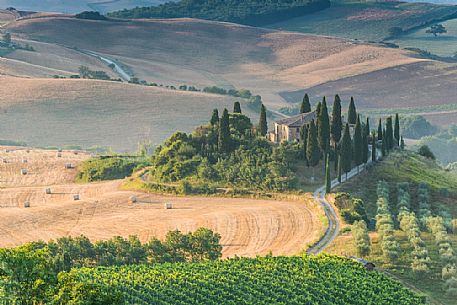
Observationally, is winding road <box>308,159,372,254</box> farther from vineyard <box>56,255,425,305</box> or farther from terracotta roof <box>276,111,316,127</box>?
vineyard <box>56,255,425,305</box>

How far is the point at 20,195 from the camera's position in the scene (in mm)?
92000

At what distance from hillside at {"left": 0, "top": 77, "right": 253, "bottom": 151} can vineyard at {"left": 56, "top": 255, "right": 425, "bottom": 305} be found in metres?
91.7

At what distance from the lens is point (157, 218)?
7981 cm

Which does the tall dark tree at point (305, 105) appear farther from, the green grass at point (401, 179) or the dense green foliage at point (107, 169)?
the dense green foliage at point (107, 169)

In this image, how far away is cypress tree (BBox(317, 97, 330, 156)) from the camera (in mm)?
87688

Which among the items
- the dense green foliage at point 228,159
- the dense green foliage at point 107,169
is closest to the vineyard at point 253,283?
the dense green foliage at point 228,159

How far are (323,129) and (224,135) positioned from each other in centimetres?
915

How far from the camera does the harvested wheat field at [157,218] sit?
72.6 m

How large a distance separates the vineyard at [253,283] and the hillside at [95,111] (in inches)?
3609

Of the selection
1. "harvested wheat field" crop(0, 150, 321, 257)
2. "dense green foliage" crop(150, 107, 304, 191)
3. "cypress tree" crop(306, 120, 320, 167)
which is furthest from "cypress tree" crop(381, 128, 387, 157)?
"harvested wheat field" crop(0, 150, 321, 257)

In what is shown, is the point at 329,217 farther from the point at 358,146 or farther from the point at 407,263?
the point at 358,146

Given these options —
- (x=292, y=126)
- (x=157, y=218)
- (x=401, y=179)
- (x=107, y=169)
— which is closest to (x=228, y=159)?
(x=292, y=126)

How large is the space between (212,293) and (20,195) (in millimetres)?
45137

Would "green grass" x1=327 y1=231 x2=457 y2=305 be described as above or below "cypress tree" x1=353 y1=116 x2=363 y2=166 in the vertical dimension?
below
